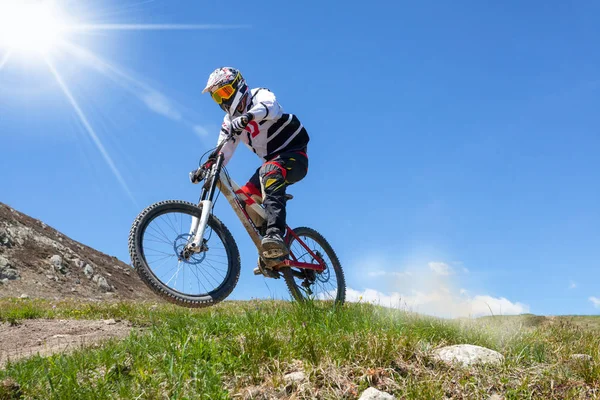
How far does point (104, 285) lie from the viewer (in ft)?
86.6

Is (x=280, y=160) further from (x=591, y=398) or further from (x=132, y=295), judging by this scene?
(x=132, y=295)

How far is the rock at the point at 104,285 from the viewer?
2620 cm

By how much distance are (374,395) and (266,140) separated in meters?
5.25

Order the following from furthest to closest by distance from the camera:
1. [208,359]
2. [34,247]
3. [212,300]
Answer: [34,247] < [212,300] < [208,359]

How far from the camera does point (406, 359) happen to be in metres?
4.65

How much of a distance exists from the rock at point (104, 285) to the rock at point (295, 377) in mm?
24244

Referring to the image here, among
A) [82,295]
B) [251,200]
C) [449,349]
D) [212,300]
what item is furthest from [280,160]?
[82,295]

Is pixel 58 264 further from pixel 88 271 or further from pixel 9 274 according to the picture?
pixel 9 274

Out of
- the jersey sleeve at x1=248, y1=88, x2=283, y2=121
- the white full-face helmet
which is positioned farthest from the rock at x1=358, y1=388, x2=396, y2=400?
the white full-face helmet

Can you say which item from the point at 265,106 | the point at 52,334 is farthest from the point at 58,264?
the point at 265,106

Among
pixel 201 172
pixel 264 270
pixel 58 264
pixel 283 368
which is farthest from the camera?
pixel 58 264

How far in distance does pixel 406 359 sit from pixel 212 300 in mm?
3529

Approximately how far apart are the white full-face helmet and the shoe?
2.16 m

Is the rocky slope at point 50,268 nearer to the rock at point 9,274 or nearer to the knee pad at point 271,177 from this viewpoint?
the rock at point 9,274
